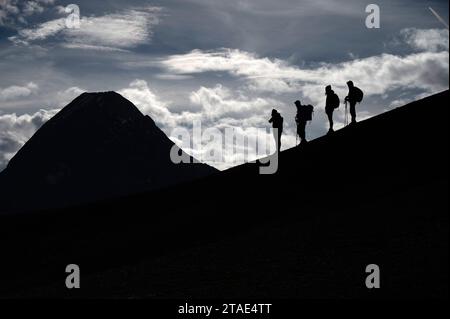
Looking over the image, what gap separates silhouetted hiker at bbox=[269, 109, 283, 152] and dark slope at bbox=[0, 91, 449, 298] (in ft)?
3.65

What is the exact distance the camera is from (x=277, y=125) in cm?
2625

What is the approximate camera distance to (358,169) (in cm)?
1939

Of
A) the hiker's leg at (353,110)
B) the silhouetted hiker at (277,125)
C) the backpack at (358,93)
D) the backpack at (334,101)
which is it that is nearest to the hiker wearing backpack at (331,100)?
the backpack at (334,101)

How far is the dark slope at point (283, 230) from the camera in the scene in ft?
40.7

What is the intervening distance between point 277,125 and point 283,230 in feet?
35.9

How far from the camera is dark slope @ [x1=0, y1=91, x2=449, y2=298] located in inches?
488

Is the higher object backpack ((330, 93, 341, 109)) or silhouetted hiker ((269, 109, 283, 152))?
backpack ((330, 93, 341, 109))

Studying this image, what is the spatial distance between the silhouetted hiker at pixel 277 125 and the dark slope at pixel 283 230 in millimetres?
1113

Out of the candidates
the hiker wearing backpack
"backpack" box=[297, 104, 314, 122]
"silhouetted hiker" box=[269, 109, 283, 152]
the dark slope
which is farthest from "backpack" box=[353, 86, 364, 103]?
"silhouetted hiker" box=[269, 109, 283, 152]

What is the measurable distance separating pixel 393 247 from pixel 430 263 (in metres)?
1.23

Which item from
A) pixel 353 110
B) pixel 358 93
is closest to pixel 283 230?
pixel 358 93

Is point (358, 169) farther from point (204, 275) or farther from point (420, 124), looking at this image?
point (204, 275)

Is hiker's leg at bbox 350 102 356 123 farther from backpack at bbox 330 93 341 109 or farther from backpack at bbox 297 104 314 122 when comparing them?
backpack at bbox 297 104 314 122

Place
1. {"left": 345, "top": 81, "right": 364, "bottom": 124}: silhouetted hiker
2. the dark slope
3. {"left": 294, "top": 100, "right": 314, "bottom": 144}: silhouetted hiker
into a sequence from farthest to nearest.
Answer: {"left": 294, "top": 100, "right": 314, "bottom": 144}: silhouetted hiker < {"left": 345, "top": 81, "right": 364, "bottom": 124}: silhouetted hiker < the dark slope
